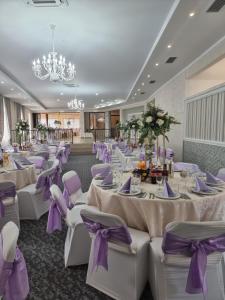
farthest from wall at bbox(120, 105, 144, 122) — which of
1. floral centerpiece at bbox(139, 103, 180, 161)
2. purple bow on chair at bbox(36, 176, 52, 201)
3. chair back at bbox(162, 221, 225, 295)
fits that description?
chair back at bbox(162, 221, 225, 295)

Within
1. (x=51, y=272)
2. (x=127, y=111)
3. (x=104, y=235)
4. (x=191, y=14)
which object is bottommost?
(x=51, y=272)

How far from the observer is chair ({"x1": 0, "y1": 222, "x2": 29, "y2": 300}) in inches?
53.6

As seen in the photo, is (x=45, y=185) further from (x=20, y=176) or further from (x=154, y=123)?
(x=154, y=123)

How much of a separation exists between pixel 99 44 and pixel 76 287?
16.5 ft

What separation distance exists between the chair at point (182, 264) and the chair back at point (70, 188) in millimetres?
1511

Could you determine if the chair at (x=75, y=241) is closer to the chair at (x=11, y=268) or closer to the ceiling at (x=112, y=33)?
the chair at (x=11, y=268)

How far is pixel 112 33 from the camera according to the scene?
4816 mm

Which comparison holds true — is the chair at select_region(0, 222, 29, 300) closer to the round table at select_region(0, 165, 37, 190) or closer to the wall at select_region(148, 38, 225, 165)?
the round table at select_region(0, 165, 37, 190)

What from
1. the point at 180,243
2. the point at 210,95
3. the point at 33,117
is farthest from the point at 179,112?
the point at 33,117

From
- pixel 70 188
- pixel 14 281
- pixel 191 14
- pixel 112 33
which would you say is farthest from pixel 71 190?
pixel 112 33

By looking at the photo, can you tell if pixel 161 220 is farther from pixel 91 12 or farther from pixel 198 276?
pixel 91 12

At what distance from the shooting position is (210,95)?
5.03 metres

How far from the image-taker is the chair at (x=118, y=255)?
1851 millimetres

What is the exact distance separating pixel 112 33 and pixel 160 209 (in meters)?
4.09
